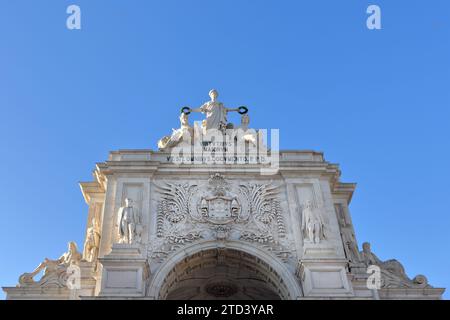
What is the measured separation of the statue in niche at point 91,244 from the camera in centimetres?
2068

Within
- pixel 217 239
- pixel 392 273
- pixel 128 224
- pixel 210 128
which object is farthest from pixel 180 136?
pixel 392 273

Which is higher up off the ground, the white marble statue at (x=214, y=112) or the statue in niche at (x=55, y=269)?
the white marble statue at (x=214, y=112)

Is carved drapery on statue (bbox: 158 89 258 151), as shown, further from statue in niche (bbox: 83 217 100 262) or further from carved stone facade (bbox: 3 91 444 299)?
statue in niche (bbox: 83 217 100 262)

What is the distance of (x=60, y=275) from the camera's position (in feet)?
65.9

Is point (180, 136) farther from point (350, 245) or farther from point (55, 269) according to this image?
point (350, 245)

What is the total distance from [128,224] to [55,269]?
10.1 feet

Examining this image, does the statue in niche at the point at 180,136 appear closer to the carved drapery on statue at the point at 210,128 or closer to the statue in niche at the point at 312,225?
the carved drapery on statue at the point at 210,128

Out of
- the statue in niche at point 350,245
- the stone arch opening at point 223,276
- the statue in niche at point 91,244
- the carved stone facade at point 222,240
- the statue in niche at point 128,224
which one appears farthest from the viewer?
the statue in niche at point 350,245

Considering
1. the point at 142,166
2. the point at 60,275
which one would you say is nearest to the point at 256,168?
the point at 142,166

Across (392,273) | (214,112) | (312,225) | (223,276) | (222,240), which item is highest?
(214,112)

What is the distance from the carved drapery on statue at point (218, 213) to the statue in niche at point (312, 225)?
0.83 metres

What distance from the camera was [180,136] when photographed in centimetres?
2434

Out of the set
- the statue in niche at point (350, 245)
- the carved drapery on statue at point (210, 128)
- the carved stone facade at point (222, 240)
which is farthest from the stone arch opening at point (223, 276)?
the carved drapery on statue at point (210, 128)
